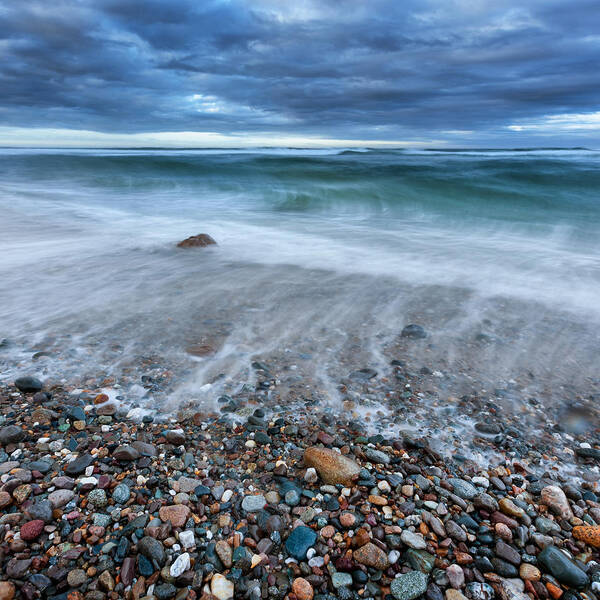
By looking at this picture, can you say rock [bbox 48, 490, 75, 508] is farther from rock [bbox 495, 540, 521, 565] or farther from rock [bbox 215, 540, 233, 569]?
rock [bbox 495, 540, 521, 565]

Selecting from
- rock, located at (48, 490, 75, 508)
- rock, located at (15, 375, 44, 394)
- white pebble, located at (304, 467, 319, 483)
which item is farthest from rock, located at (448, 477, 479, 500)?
rock, located at (15, 375, 44, 394)

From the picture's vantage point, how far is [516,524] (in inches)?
74.9

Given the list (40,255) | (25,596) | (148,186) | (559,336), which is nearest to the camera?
(25,596)

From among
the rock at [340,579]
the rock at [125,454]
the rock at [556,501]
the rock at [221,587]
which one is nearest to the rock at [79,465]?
the rock at [125,454]

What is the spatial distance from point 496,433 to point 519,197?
58.3 feet

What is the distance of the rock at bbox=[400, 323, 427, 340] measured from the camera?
4.05m

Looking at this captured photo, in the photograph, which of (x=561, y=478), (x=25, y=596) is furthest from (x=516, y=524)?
(x=25, y=596)

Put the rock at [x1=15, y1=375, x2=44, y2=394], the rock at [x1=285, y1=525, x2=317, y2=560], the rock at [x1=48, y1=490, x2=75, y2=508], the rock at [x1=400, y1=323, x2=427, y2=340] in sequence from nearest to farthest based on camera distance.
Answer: the rock at [x1=285, y1=525, x2=317, y2=560] < the rock at [x1=48, y1=490, x2=75, y2=508] < the rock at [x1=15, y1=375, x2=44, y2=394] < the rock at [x1=400, y1=323, x2=427, y2=340]

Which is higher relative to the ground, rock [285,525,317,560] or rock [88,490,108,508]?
→ rock [88,490,108,508]

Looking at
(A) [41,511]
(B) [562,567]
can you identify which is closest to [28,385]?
(A) [41,511]

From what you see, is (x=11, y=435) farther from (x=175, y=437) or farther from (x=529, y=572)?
(x=529, y=572)

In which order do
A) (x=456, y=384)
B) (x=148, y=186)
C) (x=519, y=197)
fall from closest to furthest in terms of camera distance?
(x=456, y=384) < (x=519, y=197) < (x=148, y=186)

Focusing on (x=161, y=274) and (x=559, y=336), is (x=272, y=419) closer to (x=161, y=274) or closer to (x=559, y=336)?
(x=559, y=336)

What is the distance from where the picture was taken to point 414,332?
412 centimetres
